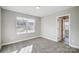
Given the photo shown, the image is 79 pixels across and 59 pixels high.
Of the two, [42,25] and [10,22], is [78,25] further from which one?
[10,22]

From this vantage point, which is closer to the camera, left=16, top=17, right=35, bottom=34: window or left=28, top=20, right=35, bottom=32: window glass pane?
left=16, top=17, right=35, bottom=34: window

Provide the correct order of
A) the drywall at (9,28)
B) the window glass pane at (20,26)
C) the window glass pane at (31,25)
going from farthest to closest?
1. the window glass pane at (31,25)
2. the window glass pane at (20,26)
3. the drywall at (9,28)

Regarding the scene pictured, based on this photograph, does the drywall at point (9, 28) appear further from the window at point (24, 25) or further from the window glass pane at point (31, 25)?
the window glass pane at point (31, 25)

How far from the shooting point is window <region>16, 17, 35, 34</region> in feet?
14.6

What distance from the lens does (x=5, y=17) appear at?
3598 millimetres

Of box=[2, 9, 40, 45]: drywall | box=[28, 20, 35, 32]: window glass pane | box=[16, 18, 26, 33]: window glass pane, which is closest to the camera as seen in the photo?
box=[2, 9, 40, 45]: drywall

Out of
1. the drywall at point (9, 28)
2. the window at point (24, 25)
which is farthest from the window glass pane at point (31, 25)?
the drywall at point (9, 28)

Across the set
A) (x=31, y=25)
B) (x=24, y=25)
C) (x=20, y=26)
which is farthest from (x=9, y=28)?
(x=31, y=25)

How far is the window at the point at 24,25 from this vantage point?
14.6 ft

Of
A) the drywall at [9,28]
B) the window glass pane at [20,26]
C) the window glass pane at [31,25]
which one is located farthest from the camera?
the window glass pane at [31,25]

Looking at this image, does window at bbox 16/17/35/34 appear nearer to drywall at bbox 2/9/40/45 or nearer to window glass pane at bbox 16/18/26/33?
window glass pane at bbox 16/18/26/33

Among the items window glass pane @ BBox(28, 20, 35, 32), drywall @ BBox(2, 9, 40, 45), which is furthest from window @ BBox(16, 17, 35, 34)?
drywall @ BBox(2, 9, 40, 45)
